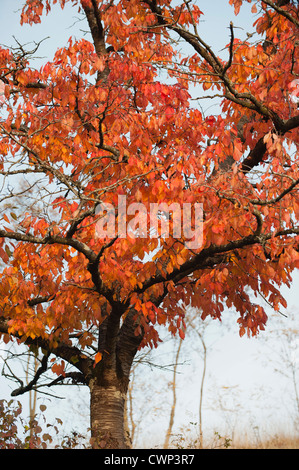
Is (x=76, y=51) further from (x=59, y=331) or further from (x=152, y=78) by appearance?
(x=59, y=331)

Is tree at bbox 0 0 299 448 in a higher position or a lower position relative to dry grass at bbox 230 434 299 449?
higher

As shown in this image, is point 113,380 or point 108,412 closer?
point 108,412

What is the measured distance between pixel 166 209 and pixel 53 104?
13.6 ft

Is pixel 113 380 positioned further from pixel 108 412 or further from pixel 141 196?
pixel 141 196

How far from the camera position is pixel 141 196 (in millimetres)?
7996

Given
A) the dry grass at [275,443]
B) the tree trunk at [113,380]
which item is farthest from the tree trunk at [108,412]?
the dry grass at [275,443]

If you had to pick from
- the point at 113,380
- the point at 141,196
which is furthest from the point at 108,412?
the point at 141,196

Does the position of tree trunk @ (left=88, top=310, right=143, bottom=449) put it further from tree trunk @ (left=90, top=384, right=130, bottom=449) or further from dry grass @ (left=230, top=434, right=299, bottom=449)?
dry grass @ (left=230, top=434, right=299, bottom=449)

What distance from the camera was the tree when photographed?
304 inches

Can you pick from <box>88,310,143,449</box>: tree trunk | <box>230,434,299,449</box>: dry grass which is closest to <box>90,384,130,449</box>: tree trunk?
<box>88,310,143,449</box>: tree trunk

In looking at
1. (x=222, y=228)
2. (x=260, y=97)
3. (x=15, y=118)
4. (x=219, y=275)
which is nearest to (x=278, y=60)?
(x=260, y=97)

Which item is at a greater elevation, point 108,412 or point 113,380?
point 113,380
